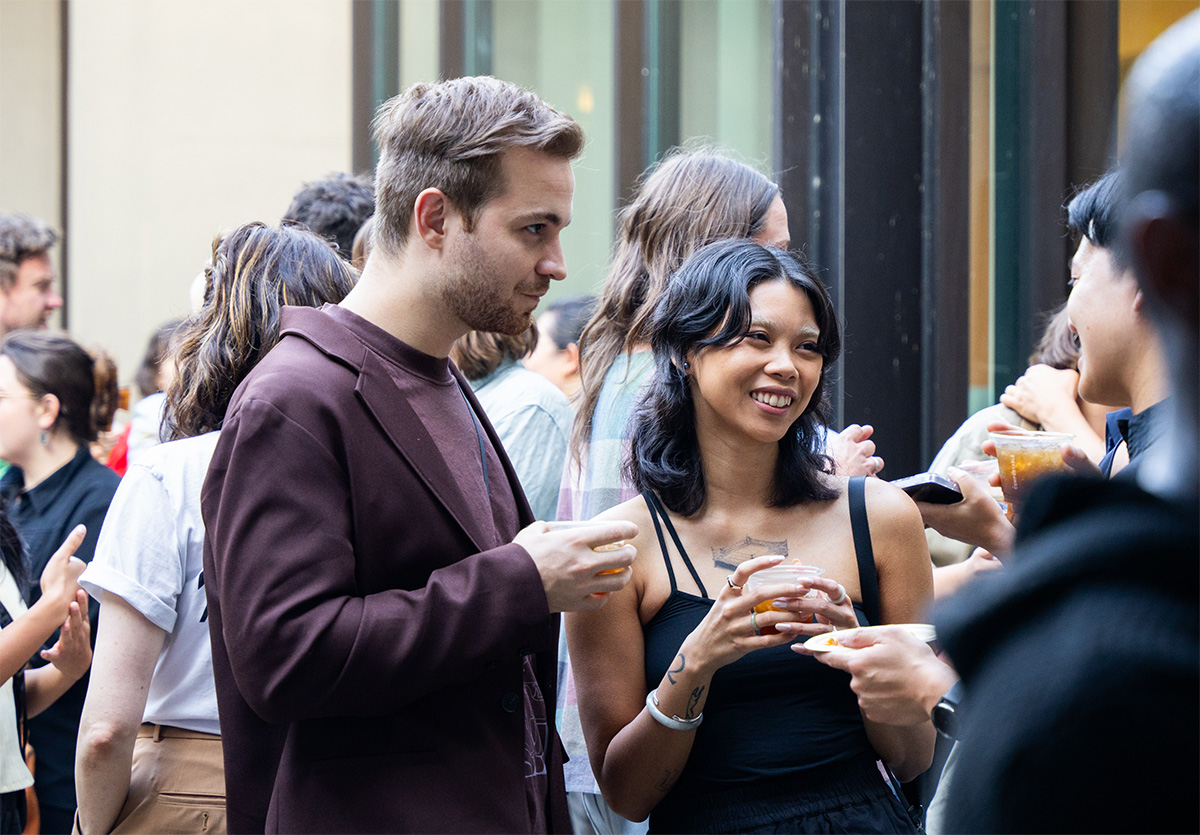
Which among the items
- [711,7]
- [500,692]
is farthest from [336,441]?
[711,7]

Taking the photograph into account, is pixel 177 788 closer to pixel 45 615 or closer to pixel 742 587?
pixel 45 615

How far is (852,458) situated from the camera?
2.85 metres

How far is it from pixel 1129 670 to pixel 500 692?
1.29m

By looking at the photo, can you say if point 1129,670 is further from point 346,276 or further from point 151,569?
point 346,276

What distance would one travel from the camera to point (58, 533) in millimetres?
3604

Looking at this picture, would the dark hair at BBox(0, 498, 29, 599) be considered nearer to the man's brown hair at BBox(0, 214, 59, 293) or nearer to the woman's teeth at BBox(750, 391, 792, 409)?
the woman's teeth at BBox(750, 391, 792, 409)

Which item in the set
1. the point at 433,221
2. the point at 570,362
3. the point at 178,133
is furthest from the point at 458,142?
the point at 178,133

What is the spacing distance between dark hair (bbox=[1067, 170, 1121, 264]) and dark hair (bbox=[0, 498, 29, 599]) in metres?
3.04

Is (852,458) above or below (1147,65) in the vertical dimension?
below

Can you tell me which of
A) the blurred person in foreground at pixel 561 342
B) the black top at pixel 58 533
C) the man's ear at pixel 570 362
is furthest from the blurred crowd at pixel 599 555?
the blurred person in foreground at pixel 561 342

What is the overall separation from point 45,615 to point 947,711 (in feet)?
7.58

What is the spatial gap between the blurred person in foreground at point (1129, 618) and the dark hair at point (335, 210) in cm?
341

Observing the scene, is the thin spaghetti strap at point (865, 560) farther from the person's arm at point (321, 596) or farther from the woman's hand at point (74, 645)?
the woman's hand at point (74, 645)

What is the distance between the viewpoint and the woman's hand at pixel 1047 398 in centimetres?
328
